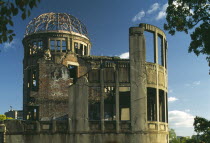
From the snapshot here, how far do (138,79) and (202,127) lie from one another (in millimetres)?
10518

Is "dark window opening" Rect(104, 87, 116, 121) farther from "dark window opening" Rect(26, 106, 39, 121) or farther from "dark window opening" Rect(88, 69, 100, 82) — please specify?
"dark window opening" Rect(26, 106, 39, 121)

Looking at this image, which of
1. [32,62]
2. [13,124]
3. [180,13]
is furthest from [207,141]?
[32,62]

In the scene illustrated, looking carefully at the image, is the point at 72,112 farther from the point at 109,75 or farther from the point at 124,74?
the point at 124,74

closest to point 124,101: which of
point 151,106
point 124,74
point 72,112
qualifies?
point 151,106

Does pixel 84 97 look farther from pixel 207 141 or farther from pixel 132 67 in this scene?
pixel 207 141

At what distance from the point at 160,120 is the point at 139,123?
3.53m

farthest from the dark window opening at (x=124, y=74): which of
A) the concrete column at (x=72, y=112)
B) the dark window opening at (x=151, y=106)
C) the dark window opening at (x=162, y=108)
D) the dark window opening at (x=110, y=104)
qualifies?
the dark window opening at (x=162, y=108)

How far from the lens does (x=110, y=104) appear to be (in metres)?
28.5

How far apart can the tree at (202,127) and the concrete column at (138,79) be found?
9.45 m

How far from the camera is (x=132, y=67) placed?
2347 cm

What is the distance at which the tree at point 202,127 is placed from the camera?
13.0 m

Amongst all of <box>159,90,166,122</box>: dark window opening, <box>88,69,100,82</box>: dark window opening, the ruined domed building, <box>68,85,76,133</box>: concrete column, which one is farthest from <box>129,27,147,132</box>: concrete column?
<box>68,85,76,133</box>: concrete column

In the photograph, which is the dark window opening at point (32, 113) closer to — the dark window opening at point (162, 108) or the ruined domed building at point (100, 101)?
the ruined domed building at point (100, 101)

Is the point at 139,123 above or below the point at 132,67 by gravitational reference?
below
